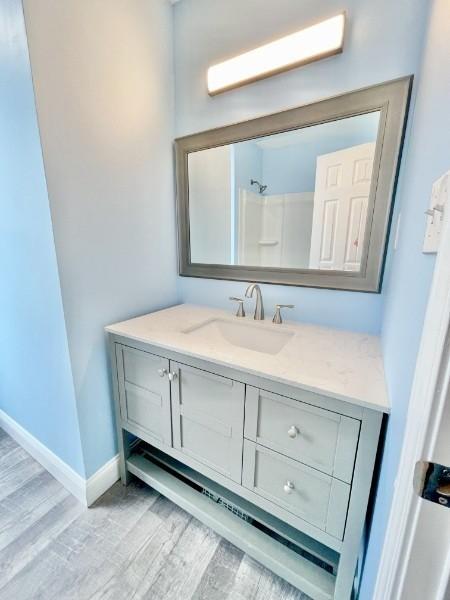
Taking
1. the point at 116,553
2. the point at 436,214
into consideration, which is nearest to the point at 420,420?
the point at 436,214

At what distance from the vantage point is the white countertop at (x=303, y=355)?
2.39ft

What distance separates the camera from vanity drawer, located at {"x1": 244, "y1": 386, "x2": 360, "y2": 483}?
731mm

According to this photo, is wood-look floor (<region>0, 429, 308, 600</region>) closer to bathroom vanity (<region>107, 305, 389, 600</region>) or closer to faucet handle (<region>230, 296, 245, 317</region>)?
bathroom vanity (<region>107, 305, 389, 600</region>)

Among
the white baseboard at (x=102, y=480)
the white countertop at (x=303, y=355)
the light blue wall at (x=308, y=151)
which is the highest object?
the light blue wall at (x=308, y=151)

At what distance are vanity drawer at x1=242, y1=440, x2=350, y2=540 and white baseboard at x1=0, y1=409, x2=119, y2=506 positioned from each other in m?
0.79

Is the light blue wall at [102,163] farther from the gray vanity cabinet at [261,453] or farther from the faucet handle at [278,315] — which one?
the faucet handle at [278,315]

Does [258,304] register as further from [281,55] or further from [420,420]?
[281,55]

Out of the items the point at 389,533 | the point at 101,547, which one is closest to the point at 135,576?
the point at 101,547

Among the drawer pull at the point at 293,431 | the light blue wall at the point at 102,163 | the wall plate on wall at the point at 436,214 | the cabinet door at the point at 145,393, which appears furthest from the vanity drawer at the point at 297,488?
the light blue wall at the point at 102,163

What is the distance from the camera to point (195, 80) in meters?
1.36

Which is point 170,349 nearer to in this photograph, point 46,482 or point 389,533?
point 389,533

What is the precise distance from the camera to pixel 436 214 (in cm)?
45

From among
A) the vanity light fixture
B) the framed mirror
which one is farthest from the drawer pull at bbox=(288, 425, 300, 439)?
the vanity light fixture

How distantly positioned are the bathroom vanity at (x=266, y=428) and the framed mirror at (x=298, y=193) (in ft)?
1.06
